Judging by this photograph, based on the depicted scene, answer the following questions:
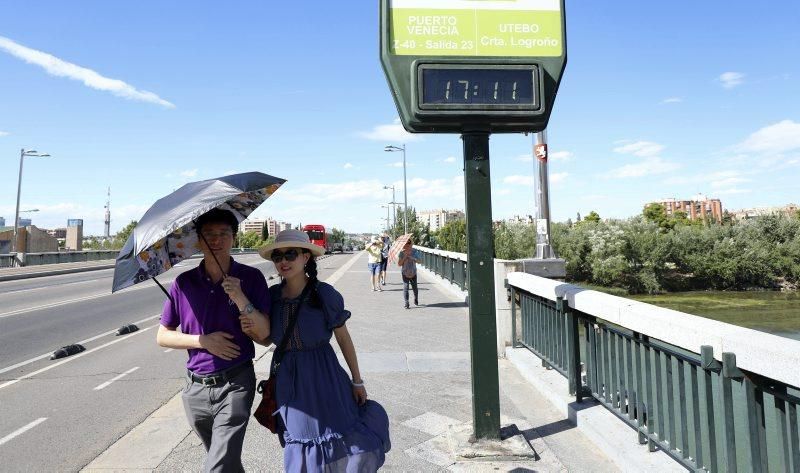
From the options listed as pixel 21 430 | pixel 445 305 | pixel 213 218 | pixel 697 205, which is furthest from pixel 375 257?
pixel 697 205

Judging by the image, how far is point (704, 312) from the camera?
23109mm

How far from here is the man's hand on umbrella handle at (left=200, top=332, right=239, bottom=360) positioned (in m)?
2.53

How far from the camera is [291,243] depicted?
257cm

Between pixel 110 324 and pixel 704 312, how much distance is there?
78.2 ft

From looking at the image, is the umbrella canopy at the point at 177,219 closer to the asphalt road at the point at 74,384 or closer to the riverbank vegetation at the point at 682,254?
the asphalt road at the point at 74,384

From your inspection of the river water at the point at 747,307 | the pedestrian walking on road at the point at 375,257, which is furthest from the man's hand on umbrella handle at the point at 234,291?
the river water at the point at 747,307

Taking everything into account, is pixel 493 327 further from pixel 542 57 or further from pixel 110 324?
pixel 110 324

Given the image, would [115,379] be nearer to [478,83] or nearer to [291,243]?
[291,243]

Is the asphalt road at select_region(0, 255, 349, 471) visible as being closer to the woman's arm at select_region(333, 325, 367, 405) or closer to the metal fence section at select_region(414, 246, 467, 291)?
the woman's arm at select_region(333, 325, 367, 405)

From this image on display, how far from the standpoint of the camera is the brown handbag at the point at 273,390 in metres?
2.51

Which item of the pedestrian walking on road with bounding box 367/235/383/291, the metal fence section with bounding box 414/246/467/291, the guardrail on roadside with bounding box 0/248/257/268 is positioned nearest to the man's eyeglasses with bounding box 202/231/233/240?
the metal fence section with bounding box 414/246/467/291

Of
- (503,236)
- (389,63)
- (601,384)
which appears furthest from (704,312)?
(389,63)

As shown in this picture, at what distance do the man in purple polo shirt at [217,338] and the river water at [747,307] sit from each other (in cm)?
1835

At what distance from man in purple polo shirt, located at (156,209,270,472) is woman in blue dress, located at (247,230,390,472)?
0.53 feet
